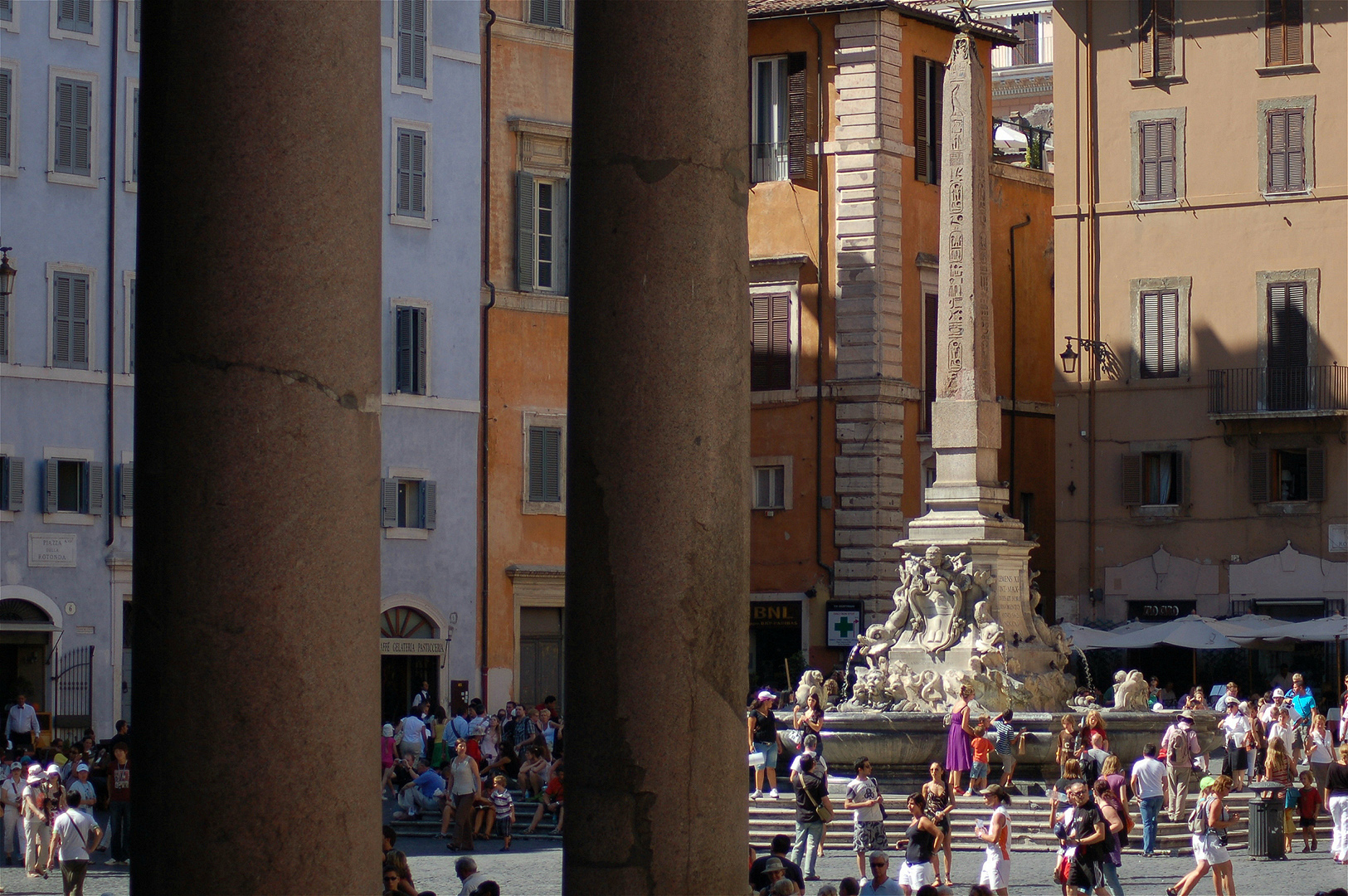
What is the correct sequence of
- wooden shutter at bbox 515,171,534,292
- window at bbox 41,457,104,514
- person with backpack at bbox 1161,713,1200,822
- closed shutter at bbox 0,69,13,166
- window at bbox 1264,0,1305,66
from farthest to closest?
window at bbox 1264,0,1305,66, wooden shutter at bbox 515,171,534,292, window at bbox 41,457,104,514, closed shutter at bbox 0,69,13,166, person with backpack at bbox 1161,713,1200,822

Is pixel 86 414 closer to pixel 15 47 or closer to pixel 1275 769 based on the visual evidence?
pixel 15 47

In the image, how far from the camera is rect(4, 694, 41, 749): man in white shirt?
88.5 ft

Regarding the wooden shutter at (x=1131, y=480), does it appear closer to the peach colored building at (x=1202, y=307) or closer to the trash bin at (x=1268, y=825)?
the peach colored building at (x=1202, y=307)

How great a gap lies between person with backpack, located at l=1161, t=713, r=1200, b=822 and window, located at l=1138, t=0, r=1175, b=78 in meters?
19.0

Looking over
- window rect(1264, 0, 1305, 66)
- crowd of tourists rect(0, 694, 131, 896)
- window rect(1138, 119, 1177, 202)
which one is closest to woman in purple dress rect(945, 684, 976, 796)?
crowd of tourists rect(0, 694, 131, 896)

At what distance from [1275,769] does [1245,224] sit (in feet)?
59.3

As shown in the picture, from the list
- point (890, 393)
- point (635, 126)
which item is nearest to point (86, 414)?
point (890, 393)

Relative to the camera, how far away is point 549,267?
3591 centimetres

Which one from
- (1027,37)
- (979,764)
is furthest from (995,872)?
(1027,37)

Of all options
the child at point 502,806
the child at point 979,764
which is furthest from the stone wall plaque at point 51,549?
the child at point 979,764

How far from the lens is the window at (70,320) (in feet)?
99.6

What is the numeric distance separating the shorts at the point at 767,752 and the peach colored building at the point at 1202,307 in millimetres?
15416

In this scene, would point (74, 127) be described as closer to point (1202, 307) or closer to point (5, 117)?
point (5, 117)

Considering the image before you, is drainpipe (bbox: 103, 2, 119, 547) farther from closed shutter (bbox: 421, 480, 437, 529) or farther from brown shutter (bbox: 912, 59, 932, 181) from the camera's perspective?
brown shutter (bbox: 912, 59, 932, 181)
